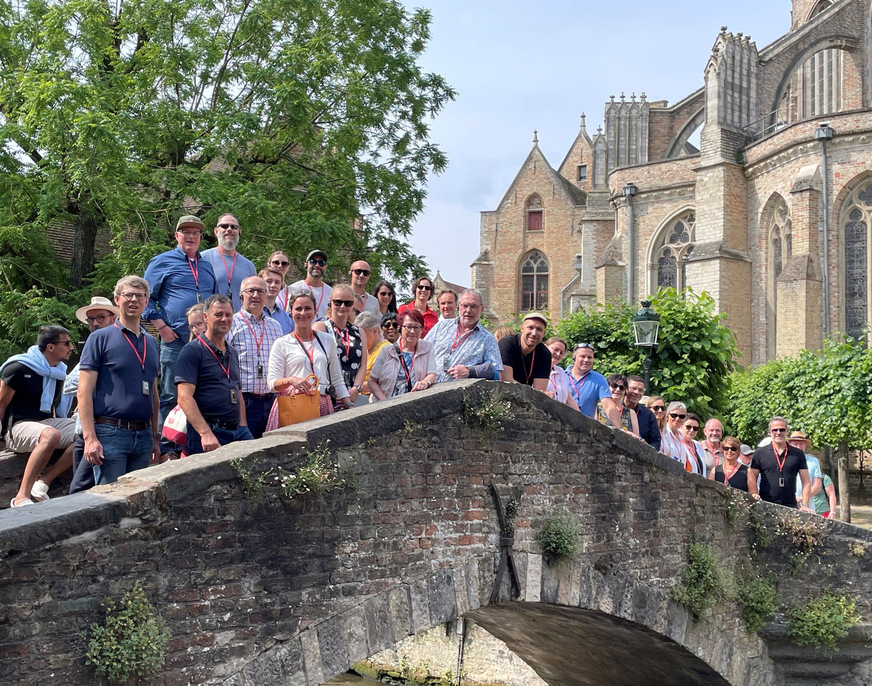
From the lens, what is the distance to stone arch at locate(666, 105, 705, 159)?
1501 inches

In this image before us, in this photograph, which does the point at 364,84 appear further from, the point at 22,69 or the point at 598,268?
the point at 598,268

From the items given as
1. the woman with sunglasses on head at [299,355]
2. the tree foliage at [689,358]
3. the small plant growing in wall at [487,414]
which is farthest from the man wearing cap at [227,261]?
the tree foliage at [689,358]

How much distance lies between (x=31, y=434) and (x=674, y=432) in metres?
6.46

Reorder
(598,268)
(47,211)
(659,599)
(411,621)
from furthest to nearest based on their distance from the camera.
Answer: (598,268) < (47,211) < (659,599) < (411,621)

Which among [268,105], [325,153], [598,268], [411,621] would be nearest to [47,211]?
[268,105]

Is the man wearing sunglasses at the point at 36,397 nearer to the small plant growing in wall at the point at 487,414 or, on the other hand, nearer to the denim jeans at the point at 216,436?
the denim jeans at the point at 216,436

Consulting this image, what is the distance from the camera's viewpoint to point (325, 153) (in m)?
16.3

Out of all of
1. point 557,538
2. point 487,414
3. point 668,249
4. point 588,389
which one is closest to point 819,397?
point 668,249

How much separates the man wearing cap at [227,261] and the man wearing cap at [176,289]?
0.18 m

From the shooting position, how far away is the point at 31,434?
6.63 metres

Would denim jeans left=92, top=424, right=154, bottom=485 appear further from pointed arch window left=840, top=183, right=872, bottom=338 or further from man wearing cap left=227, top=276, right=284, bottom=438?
pointed arch window left=840, top=183, right=872, bottom=338

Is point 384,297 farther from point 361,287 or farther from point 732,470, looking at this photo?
point 732,470

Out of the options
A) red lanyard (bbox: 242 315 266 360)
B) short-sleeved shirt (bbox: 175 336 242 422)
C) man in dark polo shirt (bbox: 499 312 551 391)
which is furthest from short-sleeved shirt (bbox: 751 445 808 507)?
short-sleeved shirt (bbox: 175 336 242 422)

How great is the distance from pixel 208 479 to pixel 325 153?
457 inches
